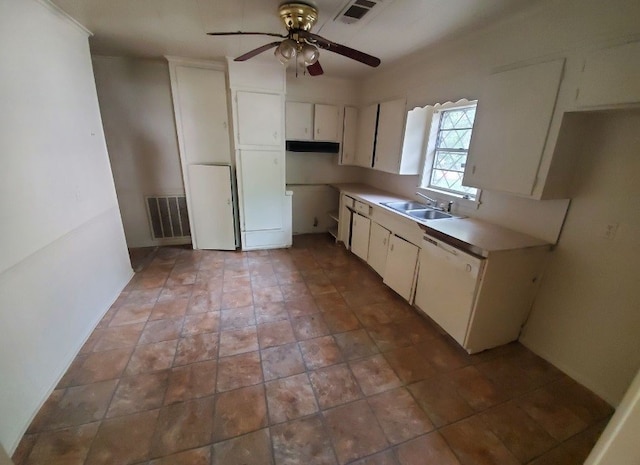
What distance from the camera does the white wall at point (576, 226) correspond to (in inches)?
65.1

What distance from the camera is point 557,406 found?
175 cm

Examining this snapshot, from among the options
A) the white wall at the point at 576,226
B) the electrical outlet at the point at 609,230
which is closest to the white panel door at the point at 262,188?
the white wall at the point at 576,226

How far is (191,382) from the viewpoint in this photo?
185 centimetres

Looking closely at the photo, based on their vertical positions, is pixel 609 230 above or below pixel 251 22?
below

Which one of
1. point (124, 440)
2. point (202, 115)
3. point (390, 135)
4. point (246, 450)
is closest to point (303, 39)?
point (390, 135)

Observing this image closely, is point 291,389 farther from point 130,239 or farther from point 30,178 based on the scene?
point 130,239

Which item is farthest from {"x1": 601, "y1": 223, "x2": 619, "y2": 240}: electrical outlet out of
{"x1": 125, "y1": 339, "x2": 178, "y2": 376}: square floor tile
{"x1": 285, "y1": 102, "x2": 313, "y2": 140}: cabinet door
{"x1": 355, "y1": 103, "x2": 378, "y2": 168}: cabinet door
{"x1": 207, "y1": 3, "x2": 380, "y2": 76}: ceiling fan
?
{"x1": 285, "y1": 102, "x2": 313, "y2": 140}: cabinet door

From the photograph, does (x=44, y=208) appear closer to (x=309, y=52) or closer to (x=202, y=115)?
(x=309, y=52)

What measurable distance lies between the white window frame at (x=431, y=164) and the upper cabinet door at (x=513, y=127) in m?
0.47

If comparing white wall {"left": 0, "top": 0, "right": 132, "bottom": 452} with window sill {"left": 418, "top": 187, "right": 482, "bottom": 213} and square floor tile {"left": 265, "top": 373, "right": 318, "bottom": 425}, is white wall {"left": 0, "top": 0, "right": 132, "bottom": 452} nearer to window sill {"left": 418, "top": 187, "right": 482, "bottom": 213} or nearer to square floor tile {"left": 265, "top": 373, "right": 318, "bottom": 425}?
square floor tile {"left": 265, "top": 373, "right": 318, "bottom": 425}

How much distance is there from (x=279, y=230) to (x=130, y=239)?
7.19ft

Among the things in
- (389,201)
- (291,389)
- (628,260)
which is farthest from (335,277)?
(628,260)

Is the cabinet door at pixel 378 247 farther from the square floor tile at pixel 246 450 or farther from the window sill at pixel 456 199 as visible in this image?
the square floor tile at pixel 246 450

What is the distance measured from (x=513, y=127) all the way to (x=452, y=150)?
0.96 metres
